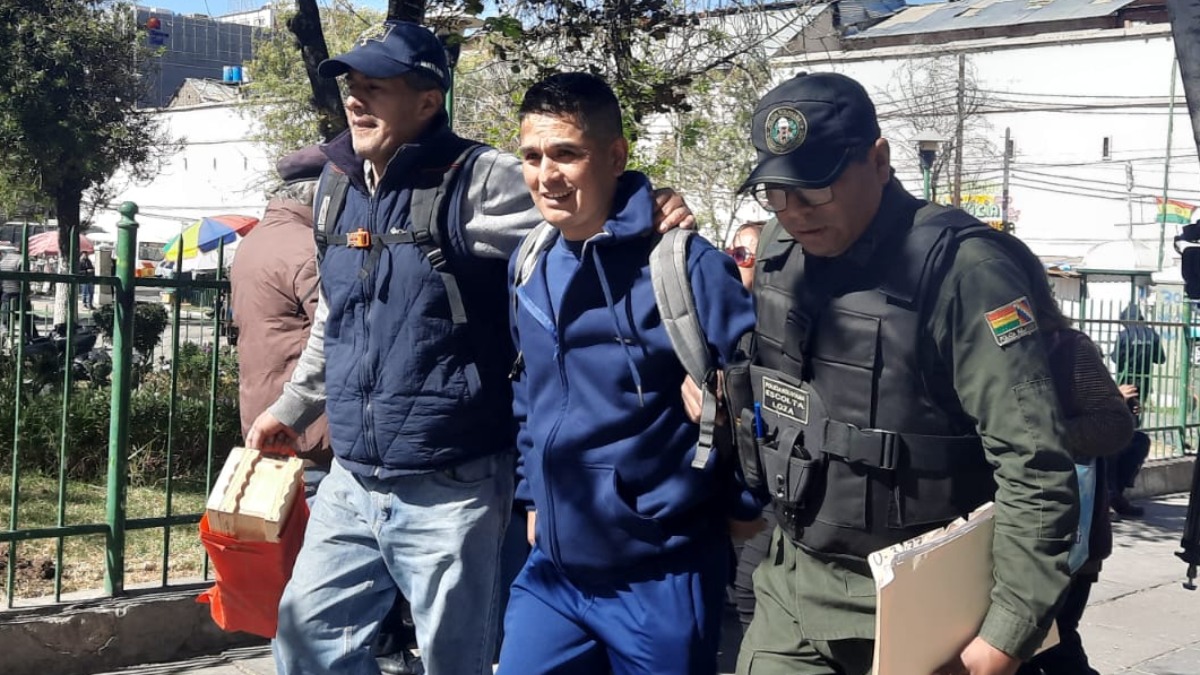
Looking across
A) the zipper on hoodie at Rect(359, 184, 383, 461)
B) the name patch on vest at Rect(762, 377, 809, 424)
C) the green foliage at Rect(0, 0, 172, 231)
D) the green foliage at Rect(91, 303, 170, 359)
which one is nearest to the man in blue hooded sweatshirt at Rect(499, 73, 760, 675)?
the name patch on vest at Rect(762, 377, 809, 424)

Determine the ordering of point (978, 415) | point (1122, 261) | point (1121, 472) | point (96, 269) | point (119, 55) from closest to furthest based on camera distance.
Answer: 1. point (978, 415)
2. point (96, 269)
3. point (1121, 472)
4. point (119, 55)
5. point (1122, 261)

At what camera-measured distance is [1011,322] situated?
248cm

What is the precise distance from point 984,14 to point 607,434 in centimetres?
5898

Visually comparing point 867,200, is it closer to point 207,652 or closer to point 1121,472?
point 207,652

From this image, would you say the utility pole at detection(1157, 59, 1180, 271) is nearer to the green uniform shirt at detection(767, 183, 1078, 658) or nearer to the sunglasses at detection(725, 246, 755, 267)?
the sunglasses at detection(725, 246, 755, 267)

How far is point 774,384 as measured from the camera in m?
2.77

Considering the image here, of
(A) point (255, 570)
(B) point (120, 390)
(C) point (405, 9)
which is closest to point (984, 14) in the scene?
(C) point (405, 9)

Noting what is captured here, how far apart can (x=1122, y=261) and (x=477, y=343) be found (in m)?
37.8

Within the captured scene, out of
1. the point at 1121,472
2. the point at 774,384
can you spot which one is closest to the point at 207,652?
the point at 774,384

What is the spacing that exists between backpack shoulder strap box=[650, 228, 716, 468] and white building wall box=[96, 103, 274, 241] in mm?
54632

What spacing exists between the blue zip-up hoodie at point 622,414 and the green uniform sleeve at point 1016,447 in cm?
53

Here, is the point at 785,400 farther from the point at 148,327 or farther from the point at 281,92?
the point at 281,92

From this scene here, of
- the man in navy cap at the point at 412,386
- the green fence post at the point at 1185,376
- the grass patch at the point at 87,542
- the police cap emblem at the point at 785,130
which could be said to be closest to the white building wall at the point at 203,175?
the green fence post at the point at 1185,376

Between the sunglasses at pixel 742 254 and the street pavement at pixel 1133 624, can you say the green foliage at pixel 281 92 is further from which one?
the sunglasses at pixel 742 254
